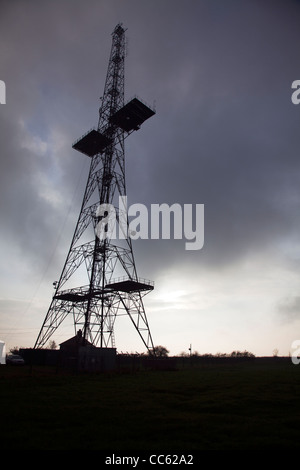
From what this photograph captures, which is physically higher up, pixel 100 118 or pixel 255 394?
pixel 100 118

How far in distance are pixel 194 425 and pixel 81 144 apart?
43794 mm

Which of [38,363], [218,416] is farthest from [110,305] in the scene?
[218,416]

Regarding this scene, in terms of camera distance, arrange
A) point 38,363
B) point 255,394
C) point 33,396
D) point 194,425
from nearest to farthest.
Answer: point 194,425 < point 33,396 < point 255,394 < point 38,363

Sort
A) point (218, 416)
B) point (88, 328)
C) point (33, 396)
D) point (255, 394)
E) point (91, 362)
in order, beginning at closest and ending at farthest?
point (218, 416), point (33, 396), point (255, 394), point (91, 362), point (88, 328)

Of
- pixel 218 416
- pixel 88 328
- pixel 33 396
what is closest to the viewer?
pixel 218 416

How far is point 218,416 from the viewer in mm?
10812

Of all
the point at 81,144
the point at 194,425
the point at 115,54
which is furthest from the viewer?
the point at 115,54

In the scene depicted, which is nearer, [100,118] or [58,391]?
[58,391]

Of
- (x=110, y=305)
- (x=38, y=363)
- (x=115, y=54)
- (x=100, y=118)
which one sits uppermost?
(x=115, y=54)

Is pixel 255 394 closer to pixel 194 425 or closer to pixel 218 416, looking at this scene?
pixel 218 416
